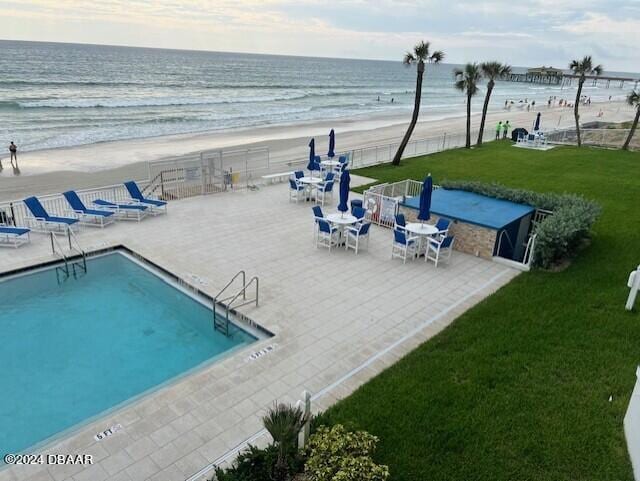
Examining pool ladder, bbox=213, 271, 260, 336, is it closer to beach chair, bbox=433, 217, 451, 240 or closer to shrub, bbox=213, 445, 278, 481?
shrub, bbox=213, 445, 278, 481

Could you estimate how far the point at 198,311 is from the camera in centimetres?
966

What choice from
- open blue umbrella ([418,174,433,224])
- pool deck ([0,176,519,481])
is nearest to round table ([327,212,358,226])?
pool deck ([0,176,519,481])

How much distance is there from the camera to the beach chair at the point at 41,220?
13094mm

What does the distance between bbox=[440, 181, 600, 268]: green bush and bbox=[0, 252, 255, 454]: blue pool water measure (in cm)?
737

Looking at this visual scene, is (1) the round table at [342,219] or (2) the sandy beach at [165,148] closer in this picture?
(1) the round table at [342,219]

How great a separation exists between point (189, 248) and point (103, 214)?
11.7 feet

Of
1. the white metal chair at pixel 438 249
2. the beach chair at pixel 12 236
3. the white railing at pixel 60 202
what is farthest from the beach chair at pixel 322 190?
the beach chair at pixel 12 236

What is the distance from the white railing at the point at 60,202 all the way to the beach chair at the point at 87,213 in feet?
1.90

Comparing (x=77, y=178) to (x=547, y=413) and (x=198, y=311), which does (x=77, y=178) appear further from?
(x=547, y=413)

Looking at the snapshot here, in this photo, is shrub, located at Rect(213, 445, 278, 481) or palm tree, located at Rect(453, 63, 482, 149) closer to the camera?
shrub, located at Rect(213, 445, 278, 481)

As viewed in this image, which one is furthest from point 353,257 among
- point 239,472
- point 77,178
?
point 77,178

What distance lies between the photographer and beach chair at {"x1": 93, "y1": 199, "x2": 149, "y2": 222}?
563 inches

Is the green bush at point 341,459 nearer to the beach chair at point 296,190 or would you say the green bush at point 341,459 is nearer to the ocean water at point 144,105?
the beach chair at point 296,190

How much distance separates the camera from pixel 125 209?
14336mm
